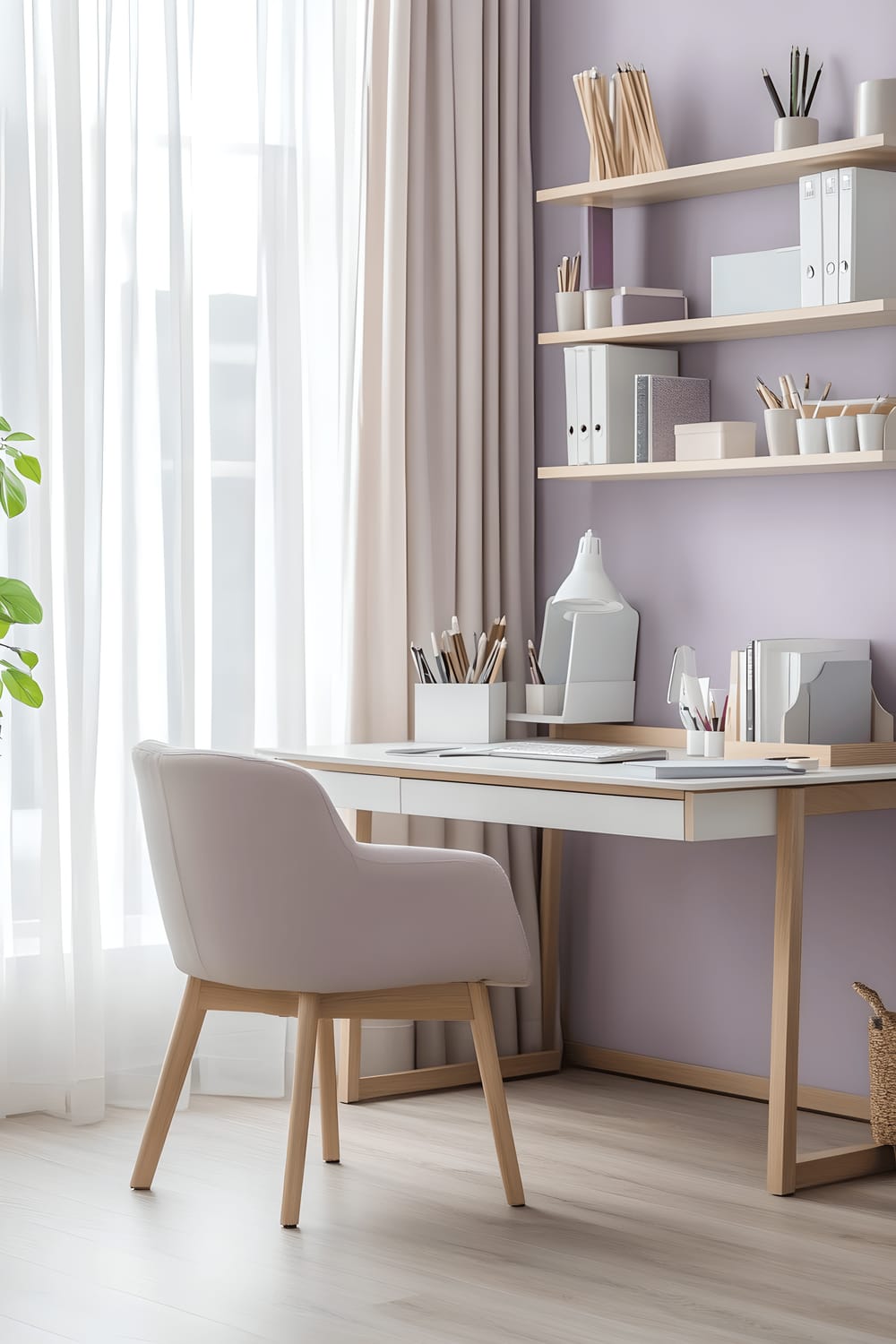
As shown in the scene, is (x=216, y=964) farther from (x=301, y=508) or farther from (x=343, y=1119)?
(x=301, y=508)

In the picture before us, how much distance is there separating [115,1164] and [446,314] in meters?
1.92

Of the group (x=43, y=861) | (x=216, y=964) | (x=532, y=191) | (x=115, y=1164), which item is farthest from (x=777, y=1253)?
(x=532, y=191)

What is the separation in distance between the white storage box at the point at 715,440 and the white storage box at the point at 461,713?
0.61 metres

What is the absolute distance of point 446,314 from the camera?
159 inches

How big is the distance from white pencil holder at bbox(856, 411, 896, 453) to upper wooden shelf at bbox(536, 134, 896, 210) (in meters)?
0.48

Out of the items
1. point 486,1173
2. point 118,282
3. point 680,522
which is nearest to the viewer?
point 486,1173

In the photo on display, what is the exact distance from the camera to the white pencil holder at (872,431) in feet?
10.9

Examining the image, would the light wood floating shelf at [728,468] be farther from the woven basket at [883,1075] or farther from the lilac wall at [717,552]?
the woven basket at [883,1075]

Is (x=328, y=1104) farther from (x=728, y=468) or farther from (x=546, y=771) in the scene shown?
(x=728, y=468)

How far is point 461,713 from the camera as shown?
12.6ft

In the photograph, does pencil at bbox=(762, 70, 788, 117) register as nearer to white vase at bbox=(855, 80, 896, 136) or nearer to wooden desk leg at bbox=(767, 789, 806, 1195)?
white vase at bbox=(855, 80, 896, 136)

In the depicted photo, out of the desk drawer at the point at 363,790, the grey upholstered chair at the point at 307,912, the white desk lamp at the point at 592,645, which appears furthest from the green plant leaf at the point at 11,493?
the white desk lamp at the point at 592,645

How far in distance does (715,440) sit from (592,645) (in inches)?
21.4

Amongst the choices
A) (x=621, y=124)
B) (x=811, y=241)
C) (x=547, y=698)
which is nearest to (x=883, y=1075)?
(x=547, y=698)
